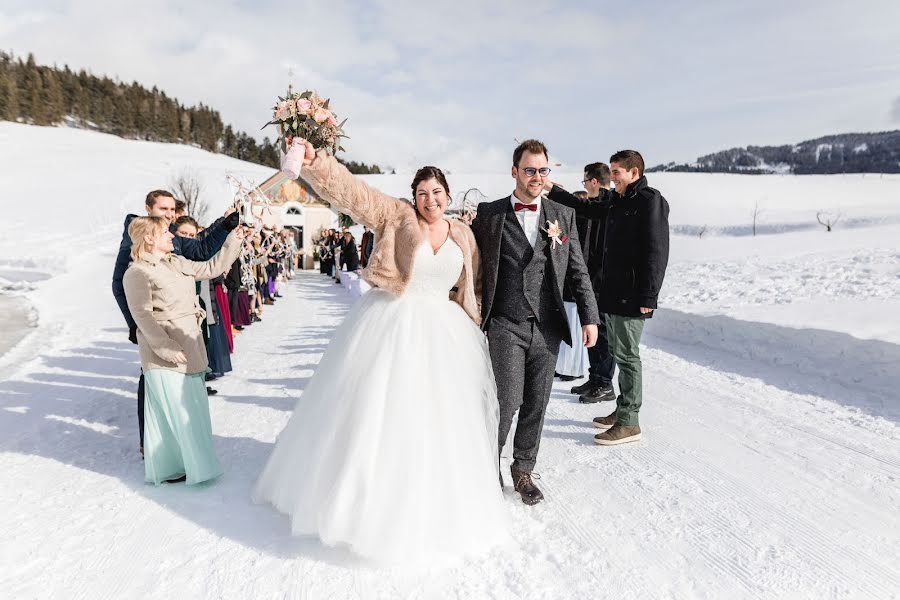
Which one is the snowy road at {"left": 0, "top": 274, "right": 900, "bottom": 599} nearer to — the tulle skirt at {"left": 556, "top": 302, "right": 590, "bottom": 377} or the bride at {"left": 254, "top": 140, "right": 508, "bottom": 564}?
the bride at {"left": 254, "top": 140, "right": 508, "bottom": 564}

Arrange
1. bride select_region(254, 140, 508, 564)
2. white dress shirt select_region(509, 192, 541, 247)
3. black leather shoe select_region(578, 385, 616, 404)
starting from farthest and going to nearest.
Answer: black leather shoe select_region(578, 385, 616, 404)
white dress shirt select_region(509, 192, 541, 247)
bride select_region(254, 140, 508, 564)

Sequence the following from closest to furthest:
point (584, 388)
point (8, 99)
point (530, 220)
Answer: point (530, 220)
point (584, 388)
point (8, 99)

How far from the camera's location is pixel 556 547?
9.33 ft

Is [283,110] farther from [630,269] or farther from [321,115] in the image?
[630,269]

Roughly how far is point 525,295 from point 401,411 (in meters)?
1.10

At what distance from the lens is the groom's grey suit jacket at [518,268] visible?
3.30 meters

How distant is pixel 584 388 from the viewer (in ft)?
18.9

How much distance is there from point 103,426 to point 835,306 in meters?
9.69

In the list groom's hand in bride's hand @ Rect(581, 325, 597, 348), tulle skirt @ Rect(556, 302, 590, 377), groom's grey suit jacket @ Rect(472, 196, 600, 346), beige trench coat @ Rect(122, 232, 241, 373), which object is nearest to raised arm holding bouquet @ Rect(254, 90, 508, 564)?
groom's grey suit jacket @ Rect(472, 196, 600, 346)

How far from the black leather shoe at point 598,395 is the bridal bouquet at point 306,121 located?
3814 mm

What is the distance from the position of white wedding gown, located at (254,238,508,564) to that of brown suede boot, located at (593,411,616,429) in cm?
194

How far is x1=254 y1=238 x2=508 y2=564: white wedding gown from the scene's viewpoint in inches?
104

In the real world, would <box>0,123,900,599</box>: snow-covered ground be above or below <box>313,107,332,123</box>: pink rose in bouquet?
below

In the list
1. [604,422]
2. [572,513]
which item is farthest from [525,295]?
[604,422]
